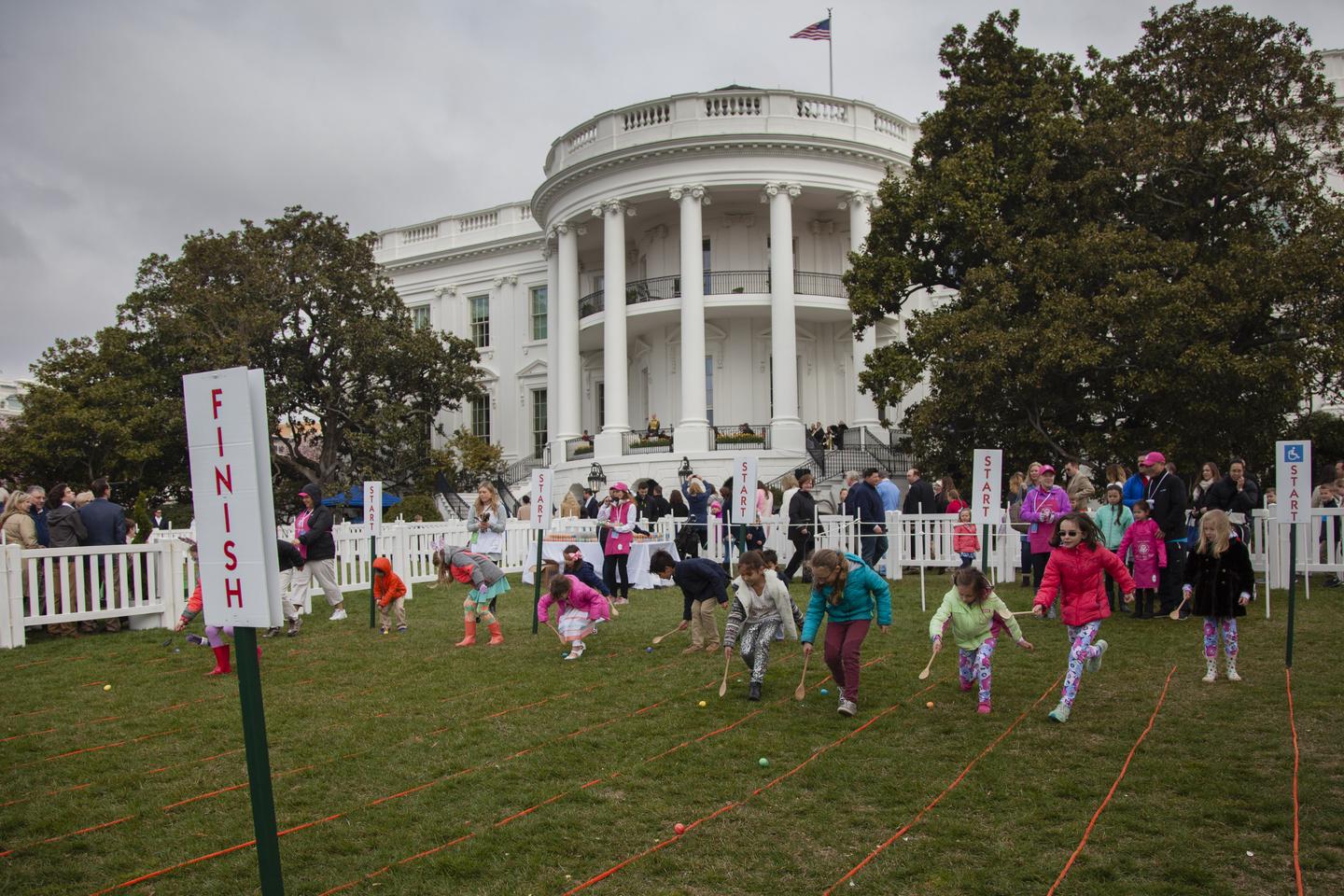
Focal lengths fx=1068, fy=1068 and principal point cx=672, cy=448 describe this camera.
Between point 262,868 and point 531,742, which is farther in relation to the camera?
point 531,742

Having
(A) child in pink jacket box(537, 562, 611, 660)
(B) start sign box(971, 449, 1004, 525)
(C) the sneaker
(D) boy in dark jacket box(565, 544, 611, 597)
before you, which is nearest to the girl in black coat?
(C) the sneaker

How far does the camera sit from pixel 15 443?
30.5 m

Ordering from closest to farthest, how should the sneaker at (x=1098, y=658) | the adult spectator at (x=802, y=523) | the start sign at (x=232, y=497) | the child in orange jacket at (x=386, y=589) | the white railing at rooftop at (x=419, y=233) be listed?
1. the start sign at (x=232, y=497)
2. the sneaker at (x=1098, y=658)
3. the child in orange jacket at (x=386, y=589)
4. the adult spectator at (x=802, y=523)
5. the white railing at rooftop at (x=419, y=233)

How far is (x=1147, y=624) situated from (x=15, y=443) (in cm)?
3045

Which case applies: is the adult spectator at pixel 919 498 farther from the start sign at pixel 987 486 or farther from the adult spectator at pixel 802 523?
the start sign at pixel 987 486

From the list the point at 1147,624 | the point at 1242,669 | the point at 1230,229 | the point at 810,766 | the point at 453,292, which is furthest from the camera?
the point at 453,292

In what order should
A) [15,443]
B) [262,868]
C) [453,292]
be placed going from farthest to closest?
1. [453,292]
2. [15,443]
3. [262,868]

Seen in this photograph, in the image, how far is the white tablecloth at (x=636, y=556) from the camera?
18188 millimetres

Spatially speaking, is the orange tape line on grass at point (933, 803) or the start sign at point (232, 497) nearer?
the start sign at point (232, 497)

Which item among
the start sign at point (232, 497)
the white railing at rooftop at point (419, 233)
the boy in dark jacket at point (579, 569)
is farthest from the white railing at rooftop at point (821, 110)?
the start sign at point (232, 497)

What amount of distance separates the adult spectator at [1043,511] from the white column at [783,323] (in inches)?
635

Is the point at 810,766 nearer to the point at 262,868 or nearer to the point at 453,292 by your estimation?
the point at 262,868

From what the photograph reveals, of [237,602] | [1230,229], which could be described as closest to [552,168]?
[1230,229]

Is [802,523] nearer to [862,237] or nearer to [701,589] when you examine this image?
[701,589]
